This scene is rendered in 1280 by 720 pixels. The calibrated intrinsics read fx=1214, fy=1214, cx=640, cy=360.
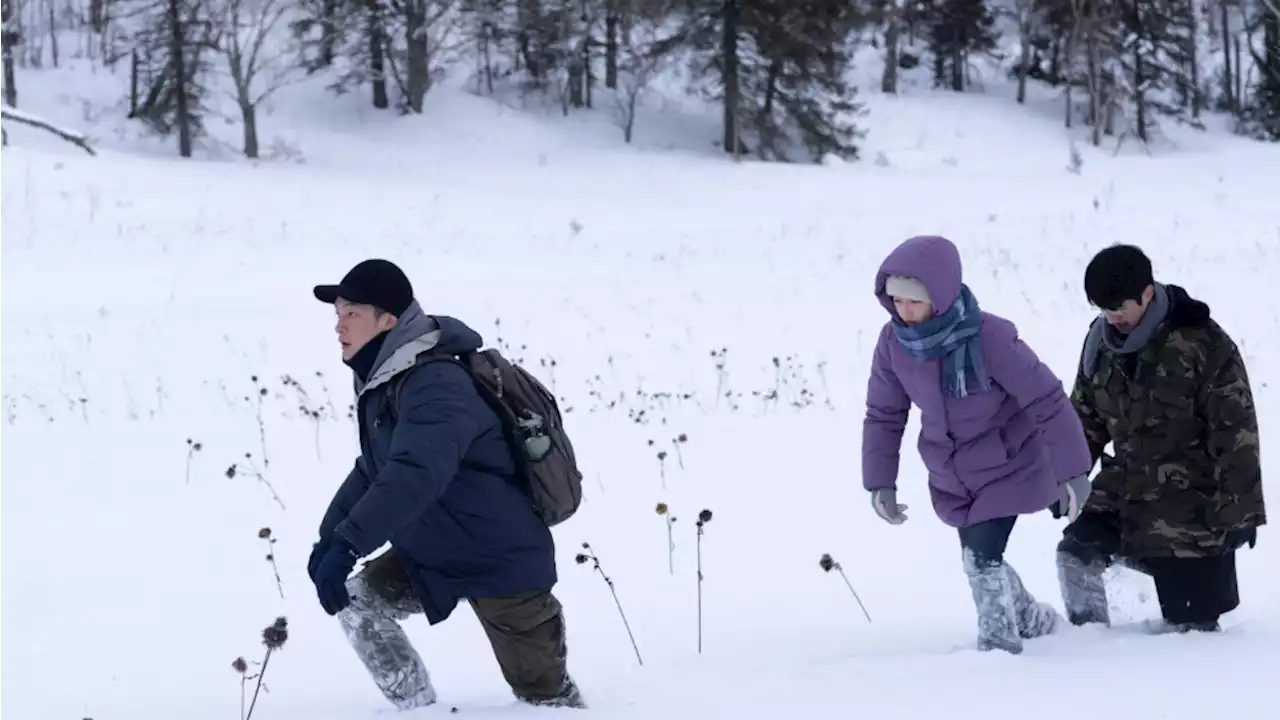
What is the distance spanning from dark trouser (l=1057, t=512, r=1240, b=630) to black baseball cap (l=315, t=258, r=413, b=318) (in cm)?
261

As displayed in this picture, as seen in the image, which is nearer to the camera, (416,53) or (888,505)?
(888,505)

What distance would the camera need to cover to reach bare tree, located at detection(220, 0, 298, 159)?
3055 centimetres

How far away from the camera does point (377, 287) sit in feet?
10.7

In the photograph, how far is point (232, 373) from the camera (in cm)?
953

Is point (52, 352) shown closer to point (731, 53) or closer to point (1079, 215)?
point (1079, 215)

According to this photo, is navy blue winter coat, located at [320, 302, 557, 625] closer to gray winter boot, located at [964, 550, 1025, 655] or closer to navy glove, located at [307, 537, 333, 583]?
navy glove, located at [307, 537, 333, 583]

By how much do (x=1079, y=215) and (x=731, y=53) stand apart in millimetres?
15947

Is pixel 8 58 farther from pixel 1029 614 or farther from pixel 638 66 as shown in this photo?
pixel 1029 614

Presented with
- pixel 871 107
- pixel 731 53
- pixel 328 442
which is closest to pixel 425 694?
pixel 328 442

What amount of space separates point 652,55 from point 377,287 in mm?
31180

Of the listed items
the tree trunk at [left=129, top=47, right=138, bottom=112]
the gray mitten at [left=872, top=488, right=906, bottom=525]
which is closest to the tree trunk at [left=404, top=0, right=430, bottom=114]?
the tree trunk at [left=129, top=47, right=138, bottom=112]

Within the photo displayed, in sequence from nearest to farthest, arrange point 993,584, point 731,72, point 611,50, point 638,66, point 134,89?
1. point 993,584
2. point 731,72
3. point 134,89
4. point 638,66
5. point 611,50

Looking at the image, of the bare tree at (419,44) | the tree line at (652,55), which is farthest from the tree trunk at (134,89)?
the bare tree at (419,44)

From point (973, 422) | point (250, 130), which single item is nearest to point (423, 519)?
point (973, 422)
